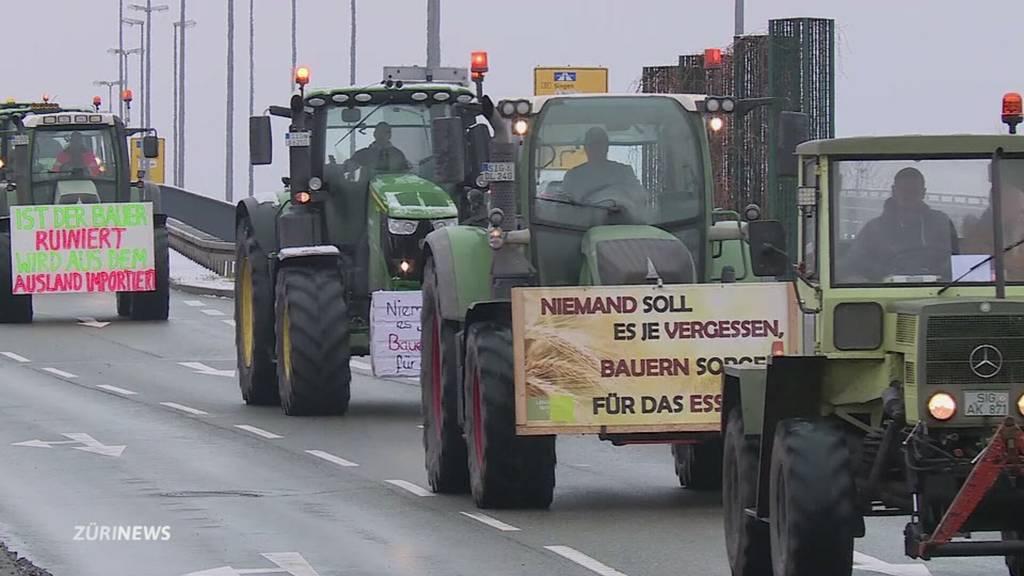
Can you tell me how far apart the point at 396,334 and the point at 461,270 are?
5.14m

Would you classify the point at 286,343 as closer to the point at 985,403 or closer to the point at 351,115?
the point at 351,115

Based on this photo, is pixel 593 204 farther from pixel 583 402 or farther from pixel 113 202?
pixel 113 202

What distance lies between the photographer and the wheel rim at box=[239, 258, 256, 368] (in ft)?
81.0

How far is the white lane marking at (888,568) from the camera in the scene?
42.1ft

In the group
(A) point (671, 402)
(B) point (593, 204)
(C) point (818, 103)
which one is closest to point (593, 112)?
(B) point (593, 204)

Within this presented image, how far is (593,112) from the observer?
16.8 meters

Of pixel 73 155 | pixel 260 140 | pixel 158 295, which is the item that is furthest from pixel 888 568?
pixel 73 155

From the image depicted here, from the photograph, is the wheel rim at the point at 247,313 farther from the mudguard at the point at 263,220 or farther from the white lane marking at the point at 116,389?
the white lane marking at the point at 116,389

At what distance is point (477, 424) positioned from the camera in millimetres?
15930

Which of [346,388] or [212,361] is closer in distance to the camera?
[346,388]

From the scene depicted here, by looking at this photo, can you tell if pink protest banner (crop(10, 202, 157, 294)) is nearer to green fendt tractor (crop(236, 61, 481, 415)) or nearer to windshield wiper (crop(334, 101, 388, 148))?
green fendt tractor (crop(236, 61, 481, 415))

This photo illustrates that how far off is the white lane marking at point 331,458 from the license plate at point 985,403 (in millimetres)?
9041

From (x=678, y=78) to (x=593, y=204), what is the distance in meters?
16.3

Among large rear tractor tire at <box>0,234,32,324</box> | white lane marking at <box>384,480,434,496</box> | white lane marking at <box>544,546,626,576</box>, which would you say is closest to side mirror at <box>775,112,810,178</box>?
white lane marking at <box>544,546,626,576</box>
